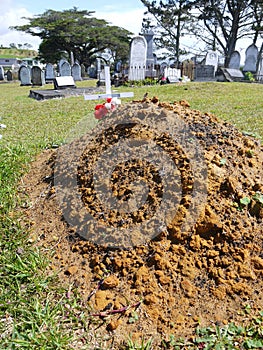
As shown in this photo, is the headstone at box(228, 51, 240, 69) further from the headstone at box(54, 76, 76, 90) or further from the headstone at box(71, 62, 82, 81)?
the headstone at box(54, 76, 76, 90)

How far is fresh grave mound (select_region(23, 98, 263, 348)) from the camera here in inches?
77.4

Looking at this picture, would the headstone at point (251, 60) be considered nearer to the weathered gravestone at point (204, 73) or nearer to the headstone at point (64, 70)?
the weathered gravestone at point (204, 73)

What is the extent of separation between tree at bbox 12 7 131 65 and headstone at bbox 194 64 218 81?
20.5 metres

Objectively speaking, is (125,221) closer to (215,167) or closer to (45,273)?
(45,273)

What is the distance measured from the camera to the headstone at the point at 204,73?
19109 mm

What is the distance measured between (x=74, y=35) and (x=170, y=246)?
122 feet

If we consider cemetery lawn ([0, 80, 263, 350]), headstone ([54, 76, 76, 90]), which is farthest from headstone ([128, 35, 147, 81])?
cemetery lawn ([0, 80, 263, 350])

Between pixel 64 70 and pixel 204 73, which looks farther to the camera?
pixel 204 73

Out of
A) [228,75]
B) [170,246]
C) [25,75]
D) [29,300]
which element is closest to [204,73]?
[228,75]

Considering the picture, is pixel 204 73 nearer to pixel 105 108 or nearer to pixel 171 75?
pixel 171 75

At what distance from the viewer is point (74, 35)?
35.1 metres

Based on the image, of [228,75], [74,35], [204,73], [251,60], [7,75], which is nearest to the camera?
[228,75]

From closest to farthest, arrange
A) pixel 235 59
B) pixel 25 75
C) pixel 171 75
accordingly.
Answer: pixel 171 75 → pixel 25 75 → pixel 235 59

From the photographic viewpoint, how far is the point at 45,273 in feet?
7.23
